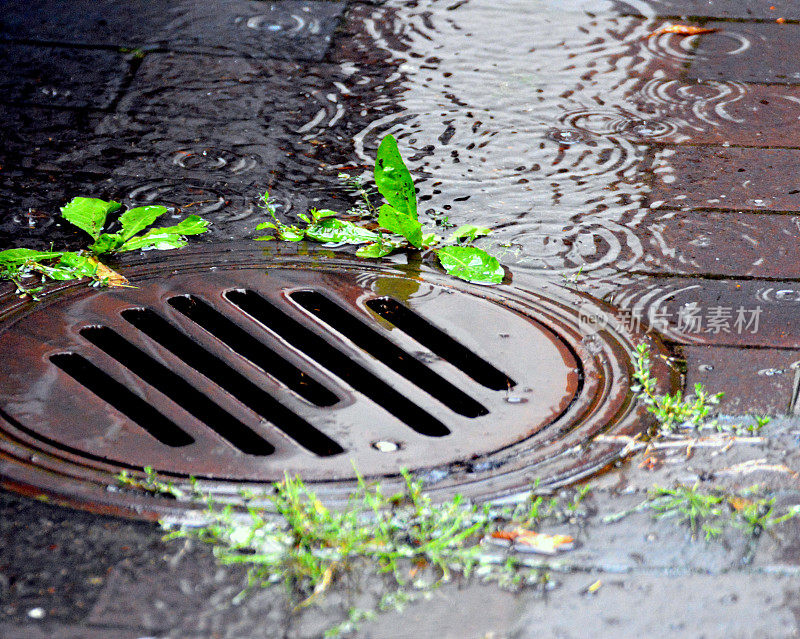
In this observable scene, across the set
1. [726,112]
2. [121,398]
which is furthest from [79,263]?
[726,112]

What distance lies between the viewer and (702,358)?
1.89 m

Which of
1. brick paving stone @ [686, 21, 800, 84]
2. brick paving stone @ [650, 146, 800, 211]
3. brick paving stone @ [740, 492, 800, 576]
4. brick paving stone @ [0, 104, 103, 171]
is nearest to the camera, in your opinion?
brick paving stone @ [740, 492, 800, 576]

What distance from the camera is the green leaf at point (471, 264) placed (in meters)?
2.14

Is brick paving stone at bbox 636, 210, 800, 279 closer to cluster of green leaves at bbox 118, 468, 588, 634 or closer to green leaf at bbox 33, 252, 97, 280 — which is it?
cluster of green leaves at bbox 118, 468, 588, 634

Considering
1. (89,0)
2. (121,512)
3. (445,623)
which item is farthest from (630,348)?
(89,0)

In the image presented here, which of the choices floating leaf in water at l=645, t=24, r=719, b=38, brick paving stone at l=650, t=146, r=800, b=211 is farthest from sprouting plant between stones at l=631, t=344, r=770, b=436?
floating leaf in water at l=645, t=24, r=719, b=38

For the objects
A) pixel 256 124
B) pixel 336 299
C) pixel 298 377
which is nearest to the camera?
pixel 298 377

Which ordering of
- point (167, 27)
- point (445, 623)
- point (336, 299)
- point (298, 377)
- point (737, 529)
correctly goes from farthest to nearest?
1. point (167, 27)
2. point (336, 299)
3. point (298, 377)
4. point (737, 529)
5. point (445, 623)

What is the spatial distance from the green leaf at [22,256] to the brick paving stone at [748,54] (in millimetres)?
2238

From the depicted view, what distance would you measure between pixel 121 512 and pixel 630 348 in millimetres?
1062

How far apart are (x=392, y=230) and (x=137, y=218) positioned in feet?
2.14

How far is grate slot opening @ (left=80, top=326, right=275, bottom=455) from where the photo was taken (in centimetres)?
175

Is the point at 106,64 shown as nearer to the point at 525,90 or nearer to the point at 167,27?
the point at 167,27

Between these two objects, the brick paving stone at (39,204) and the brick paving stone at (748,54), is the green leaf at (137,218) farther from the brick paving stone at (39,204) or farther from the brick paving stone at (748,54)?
the brick paving stone at (748,54)
